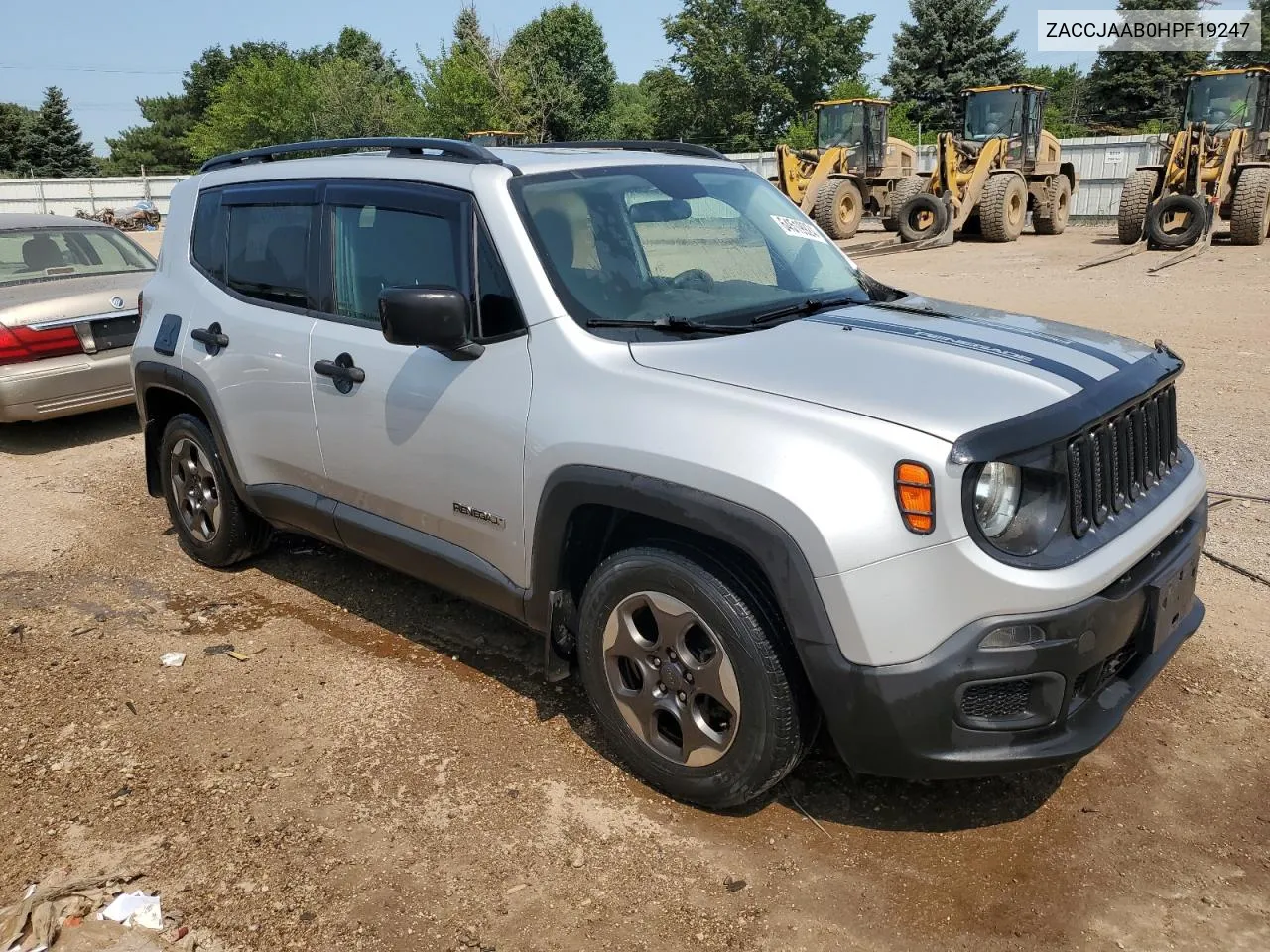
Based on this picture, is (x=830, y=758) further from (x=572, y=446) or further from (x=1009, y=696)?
(x=572, y=446)

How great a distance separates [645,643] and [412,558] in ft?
3.81

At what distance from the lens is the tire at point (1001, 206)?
20.7 meters

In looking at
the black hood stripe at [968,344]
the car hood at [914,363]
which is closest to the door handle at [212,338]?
the car hood at [914,363]

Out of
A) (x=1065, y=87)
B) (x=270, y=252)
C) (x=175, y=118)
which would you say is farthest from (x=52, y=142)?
(x=270, y=252)

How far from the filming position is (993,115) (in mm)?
21688

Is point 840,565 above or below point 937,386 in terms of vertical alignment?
below

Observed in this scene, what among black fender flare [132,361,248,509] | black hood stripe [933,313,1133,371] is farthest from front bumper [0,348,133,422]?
black hood stripe [933,313,1133,371]

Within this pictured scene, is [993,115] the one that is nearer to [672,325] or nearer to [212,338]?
[212,338]

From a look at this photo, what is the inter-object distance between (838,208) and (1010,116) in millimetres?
4082

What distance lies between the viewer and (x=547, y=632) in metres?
3.36

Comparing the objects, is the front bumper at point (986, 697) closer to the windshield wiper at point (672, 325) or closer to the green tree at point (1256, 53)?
the windshield wiper at point (672, 325)

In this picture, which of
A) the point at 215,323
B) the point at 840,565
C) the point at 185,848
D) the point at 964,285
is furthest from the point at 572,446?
the point at 964,285

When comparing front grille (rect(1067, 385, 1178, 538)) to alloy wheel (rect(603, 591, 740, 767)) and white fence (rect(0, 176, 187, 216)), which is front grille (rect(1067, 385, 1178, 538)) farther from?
white fence (rect(0, 176, 187, 216))

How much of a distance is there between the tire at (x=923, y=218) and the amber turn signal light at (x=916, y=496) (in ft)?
62.5
